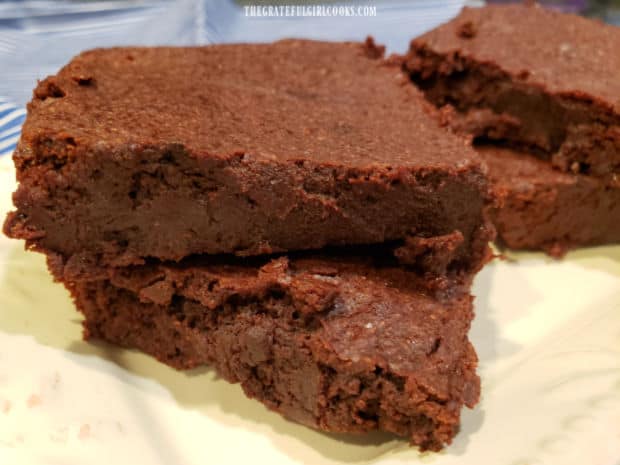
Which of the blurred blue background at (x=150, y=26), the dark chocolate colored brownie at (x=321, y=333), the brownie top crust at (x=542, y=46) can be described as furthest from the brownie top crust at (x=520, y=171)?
the blurred blue background at (x=150, y=26)

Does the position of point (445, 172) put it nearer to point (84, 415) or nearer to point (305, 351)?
point (305, 351)

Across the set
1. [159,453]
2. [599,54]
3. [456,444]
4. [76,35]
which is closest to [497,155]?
[599,54]

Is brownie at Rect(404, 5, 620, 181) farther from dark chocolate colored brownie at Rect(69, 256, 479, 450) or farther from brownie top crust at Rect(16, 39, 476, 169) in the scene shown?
dark chocolate colored brownie at Rect(69, 256, 479, 450)

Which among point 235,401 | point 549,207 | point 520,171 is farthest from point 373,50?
point 235,401

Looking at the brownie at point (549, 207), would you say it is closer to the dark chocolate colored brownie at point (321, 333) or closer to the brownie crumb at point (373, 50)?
the brownie crumb at point (373, 50)

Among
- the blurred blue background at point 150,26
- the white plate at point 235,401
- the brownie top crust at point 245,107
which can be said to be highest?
the brownie top crust at point 245,107

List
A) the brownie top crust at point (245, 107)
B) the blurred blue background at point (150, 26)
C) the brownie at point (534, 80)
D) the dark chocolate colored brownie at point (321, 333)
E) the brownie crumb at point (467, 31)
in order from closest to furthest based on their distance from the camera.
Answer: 1. the dark chocolate colored brownie at point (321, 333)
2. the brownie top crust at point (245, 107)
3. the brownie at point (534, 80)
4. the brownie crumb at point (467, 31)
5. the blurred blue background at point (150, 26)

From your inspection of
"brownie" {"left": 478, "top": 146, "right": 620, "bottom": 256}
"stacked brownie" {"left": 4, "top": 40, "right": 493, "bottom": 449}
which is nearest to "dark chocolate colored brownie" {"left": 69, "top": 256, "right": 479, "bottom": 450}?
"stacked brownie" {"left": 4, "top": 40, "right": 493, "bottom": 449}
